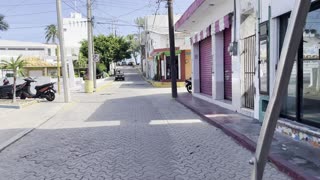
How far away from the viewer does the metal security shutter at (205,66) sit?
1841 centimetres

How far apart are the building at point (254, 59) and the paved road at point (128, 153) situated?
4.80 feet

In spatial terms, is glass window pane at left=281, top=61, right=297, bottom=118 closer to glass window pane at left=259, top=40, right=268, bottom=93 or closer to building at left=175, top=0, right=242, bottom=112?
glass window pane at left=259, top=40, right=268, bottom=93

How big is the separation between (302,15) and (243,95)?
30.6 ft

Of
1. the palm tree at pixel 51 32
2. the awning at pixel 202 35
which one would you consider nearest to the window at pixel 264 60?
the awning at pixel 202 35

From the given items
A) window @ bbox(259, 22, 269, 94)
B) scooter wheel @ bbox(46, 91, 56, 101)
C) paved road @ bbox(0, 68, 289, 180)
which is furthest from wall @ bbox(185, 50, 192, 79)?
window @ bbox(259, 22, 269, 94)

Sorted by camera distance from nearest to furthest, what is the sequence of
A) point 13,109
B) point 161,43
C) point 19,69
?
point 13,109 → point 19,69 → point 161,43

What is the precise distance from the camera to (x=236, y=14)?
12.2 metres

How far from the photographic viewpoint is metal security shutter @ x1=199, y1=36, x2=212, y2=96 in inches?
725

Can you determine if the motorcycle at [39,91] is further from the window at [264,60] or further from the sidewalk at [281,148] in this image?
the window at [264,60]

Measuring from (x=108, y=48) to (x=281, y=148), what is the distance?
6362cm

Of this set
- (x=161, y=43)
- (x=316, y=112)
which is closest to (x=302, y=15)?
(x=316, y=112)

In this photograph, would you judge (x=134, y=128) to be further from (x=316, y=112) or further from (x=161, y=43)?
(x=161, y=43)

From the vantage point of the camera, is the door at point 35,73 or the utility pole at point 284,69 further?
the door at point 35,73

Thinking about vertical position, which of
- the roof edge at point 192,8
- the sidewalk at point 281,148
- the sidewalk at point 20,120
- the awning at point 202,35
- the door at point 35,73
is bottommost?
the sidewalk at point 20,120
